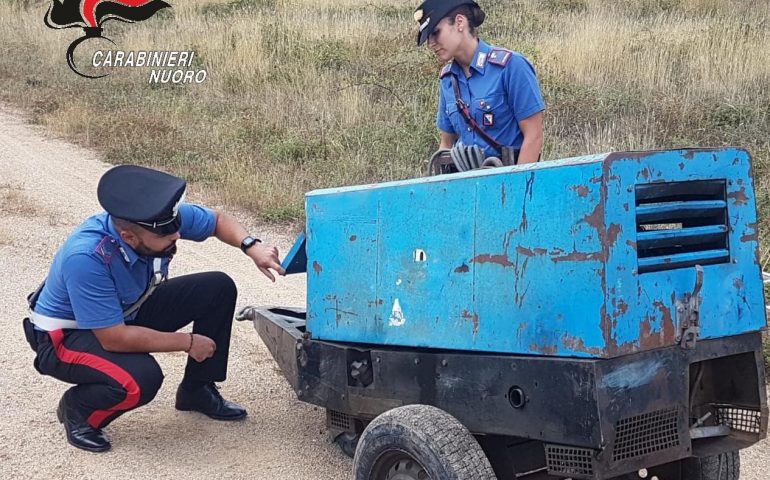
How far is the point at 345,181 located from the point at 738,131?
145 inches

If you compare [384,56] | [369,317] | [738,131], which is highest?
[384,56]

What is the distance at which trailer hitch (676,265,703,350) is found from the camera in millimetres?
2713

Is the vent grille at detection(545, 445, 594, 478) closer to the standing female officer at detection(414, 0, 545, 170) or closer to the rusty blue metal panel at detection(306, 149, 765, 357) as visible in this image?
the rusty blue metal panel at detection(306, 149, 765, 357)

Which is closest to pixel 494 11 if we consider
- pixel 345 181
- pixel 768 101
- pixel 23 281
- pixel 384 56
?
pixel 384 56

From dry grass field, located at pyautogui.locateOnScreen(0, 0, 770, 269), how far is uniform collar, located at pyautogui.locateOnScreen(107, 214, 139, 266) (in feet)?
12.6

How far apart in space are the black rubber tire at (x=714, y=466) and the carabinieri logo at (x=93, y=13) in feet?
46.9

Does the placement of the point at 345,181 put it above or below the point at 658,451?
above

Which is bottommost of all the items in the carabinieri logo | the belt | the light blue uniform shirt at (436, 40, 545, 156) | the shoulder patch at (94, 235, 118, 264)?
the belt

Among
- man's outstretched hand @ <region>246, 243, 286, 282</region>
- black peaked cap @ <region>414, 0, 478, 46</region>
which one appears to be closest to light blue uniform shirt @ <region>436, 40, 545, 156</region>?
black peaked cap @ <region>414, 0, 478, 46</region>

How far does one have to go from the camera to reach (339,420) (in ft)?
12.1

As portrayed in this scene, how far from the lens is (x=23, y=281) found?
6250 millimetres

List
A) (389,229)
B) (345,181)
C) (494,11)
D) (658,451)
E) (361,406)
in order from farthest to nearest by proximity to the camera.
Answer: (494,11), (345,181), (361,406), (389,229), (658,451)

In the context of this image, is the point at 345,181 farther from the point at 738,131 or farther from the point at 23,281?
the point at 738,131

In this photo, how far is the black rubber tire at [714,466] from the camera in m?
3.21
